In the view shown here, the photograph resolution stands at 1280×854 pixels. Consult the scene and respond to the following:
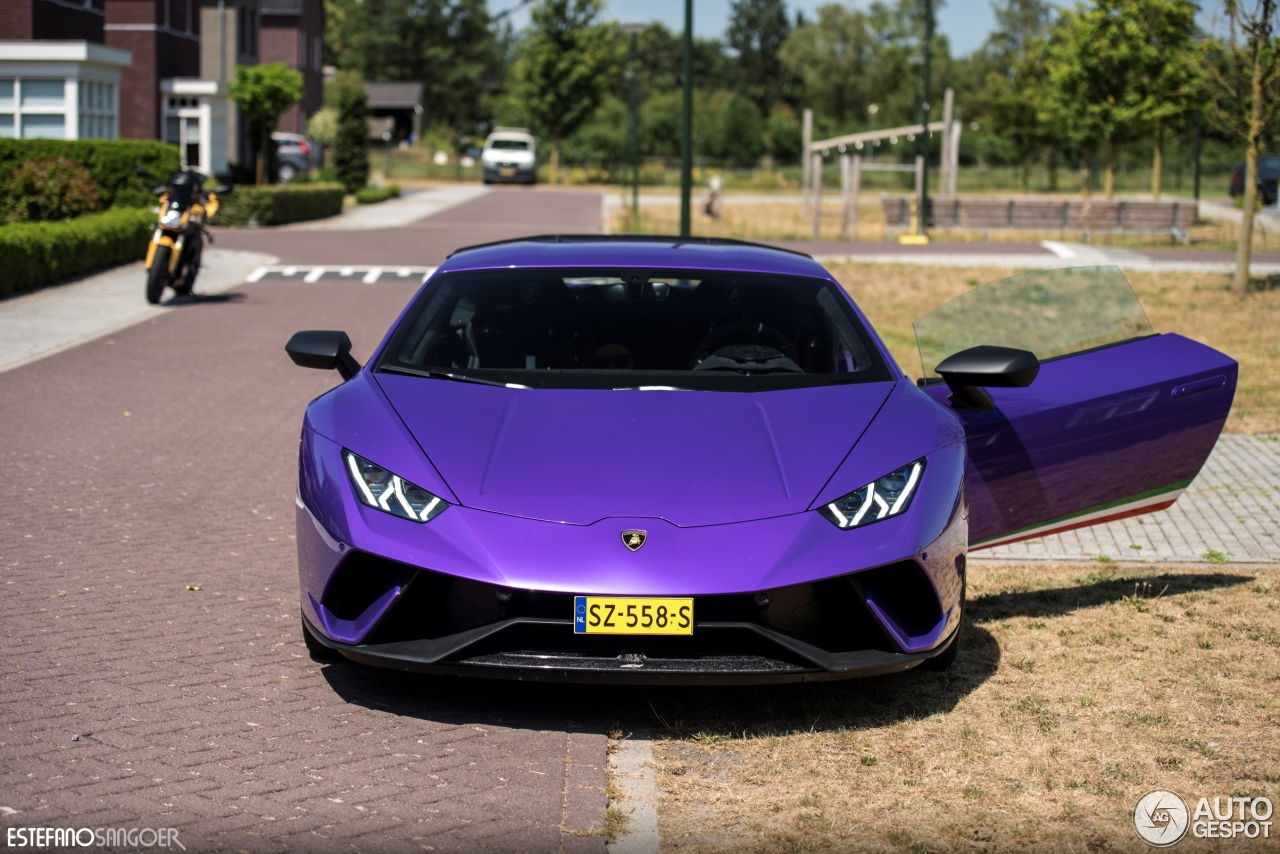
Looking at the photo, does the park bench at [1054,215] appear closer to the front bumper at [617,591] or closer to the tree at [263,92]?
the tree at [263,92]

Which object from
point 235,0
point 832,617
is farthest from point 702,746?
point 235,0

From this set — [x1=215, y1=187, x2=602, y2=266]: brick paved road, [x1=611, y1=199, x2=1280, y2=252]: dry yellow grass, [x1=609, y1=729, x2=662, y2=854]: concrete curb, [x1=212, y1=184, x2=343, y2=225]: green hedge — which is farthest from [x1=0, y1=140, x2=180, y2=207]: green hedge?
[x1=609, y1=729, x2=662, y2=854]: concrete curb

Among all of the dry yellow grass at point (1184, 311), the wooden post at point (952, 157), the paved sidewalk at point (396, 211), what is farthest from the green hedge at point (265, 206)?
the wooden post at point (952, 157)

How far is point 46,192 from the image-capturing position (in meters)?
21.7

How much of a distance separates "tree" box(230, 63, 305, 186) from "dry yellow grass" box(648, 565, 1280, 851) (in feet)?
100

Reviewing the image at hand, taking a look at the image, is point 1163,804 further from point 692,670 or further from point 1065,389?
point 1065,389

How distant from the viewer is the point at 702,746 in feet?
14.1

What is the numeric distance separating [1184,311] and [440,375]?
47.8 ft

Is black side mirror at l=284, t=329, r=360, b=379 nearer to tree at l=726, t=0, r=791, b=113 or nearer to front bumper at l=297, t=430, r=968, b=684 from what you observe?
front bumper at l=297, t=430, r=968, b=684

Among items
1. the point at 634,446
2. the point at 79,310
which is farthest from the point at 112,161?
the point at 634,446

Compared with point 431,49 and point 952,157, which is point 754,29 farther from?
point 952,157

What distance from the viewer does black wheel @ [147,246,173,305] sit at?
1585cm

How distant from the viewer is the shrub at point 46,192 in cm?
2164

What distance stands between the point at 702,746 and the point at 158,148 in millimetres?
25948
